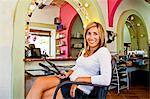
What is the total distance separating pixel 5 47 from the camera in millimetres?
2859

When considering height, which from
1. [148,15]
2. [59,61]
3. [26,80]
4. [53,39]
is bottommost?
[26,80]

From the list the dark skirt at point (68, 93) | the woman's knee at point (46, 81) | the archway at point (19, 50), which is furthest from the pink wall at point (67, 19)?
the dark skirt at point (68, 93)

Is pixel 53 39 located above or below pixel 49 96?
above

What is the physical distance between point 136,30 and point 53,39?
120 inches

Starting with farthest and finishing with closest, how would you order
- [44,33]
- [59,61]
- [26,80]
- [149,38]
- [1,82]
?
[149,38] → [44,33] → [59,61] → [26,80] → [1,82]

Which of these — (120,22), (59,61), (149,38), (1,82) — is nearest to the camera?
(1,82)

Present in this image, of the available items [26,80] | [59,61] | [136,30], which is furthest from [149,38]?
[26,80]

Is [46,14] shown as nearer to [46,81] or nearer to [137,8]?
[137,8]

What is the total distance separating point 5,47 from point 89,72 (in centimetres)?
162

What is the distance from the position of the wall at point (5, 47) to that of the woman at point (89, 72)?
132 centimetres

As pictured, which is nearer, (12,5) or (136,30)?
(12,5)

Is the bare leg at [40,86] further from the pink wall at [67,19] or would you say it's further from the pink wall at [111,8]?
the pink wall at [67,19]

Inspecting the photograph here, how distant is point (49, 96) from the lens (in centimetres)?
171

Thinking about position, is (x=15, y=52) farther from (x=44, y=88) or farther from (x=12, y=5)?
(x=44, y=88)
